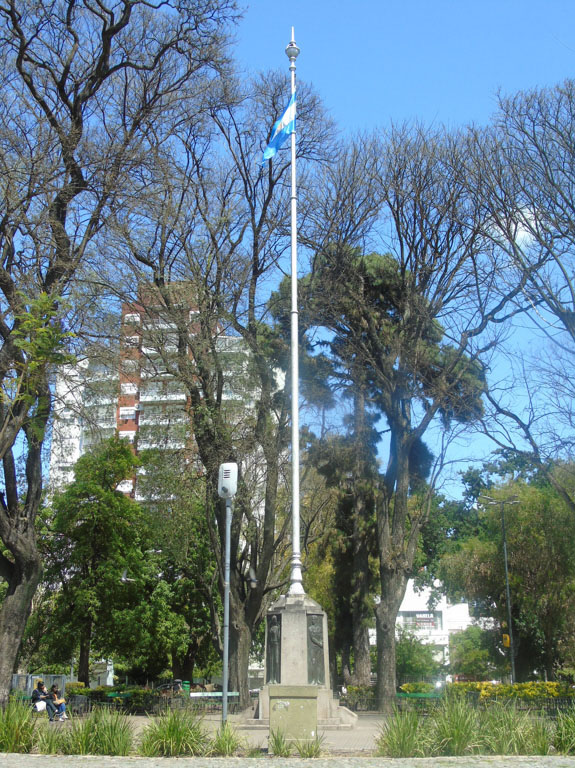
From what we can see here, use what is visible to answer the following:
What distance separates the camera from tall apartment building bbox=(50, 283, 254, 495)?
17.5m

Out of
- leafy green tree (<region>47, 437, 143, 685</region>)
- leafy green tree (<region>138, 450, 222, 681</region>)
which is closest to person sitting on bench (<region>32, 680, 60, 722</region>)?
leafy green tree (<region>138, 450, 222, 681</region>)

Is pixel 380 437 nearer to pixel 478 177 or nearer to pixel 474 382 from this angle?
pixel 474 382

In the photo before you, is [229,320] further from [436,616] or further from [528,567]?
[436,616]

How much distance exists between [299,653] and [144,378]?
9494mm

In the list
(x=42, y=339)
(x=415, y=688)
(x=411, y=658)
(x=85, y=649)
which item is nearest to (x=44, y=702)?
(x=42, y=339)

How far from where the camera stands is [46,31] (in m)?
17.1

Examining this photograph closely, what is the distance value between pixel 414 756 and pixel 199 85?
16.7m

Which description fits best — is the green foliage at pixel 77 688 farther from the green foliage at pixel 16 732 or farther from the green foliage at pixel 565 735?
the green foliage at pixel 565 735

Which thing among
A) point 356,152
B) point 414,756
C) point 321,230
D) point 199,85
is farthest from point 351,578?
point 414,756

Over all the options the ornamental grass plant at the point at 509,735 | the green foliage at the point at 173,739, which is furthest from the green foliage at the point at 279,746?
the ornamental grass plant at the point at 509,735

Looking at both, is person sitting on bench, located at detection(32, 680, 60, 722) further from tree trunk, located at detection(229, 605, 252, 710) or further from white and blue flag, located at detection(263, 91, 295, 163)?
white and blue flag, located at detection(263, 91, 295, 163)

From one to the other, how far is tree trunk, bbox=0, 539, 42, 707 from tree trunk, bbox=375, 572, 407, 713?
1153cm

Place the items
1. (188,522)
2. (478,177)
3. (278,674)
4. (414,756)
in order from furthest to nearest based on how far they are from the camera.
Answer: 1. (188,522)
2. (478,177)
3. (278,674)
4. (414,756)

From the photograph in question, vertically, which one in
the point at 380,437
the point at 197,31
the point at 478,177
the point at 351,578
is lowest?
the point at 351,578
